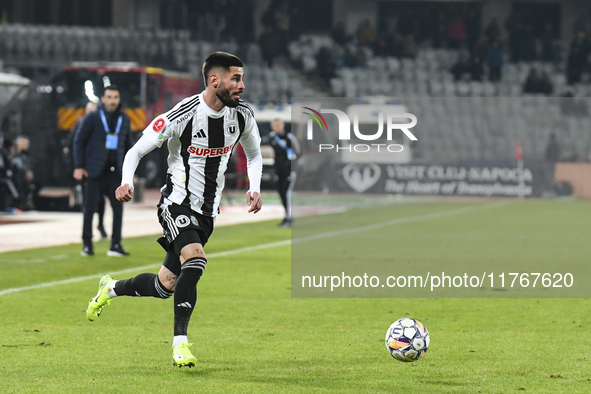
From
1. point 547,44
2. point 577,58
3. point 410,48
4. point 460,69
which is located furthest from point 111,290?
point 547,44

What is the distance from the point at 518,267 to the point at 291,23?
86.3 feet

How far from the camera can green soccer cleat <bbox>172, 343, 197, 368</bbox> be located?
563 cm

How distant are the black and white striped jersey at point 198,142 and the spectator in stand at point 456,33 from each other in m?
32.3

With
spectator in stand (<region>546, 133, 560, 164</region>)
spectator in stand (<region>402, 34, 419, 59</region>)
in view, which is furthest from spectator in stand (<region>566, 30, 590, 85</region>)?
spectator in stand (<region>546, 133, 560, 164</region>)

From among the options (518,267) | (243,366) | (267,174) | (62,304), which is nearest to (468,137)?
(267,174)

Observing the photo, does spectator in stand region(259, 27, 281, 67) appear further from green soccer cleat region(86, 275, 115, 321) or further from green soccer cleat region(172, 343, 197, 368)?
green soccer cleat region(172, 343, 197, 368)

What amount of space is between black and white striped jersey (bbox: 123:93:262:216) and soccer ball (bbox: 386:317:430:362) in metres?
1.36

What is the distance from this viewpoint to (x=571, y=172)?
2758 centimetres

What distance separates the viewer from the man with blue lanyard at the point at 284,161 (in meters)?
17.4

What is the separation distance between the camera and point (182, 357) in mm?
5645

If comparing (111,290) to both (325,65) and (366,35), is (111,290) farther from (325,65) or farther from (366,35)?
(366,35)

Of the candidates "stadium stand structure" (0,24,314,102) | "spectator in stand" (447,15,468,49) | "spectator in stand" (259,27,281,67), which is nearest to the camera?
"stadium stand structure" (0,24,314,102)

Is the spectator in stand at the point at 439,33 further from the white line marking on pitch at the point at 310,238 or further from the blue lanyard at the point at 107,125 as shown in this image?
the blue lanyard at the point at 107,125

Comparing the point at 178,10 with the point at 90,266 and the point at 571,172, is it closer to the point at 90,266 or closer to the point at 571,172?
the point at 571,172
